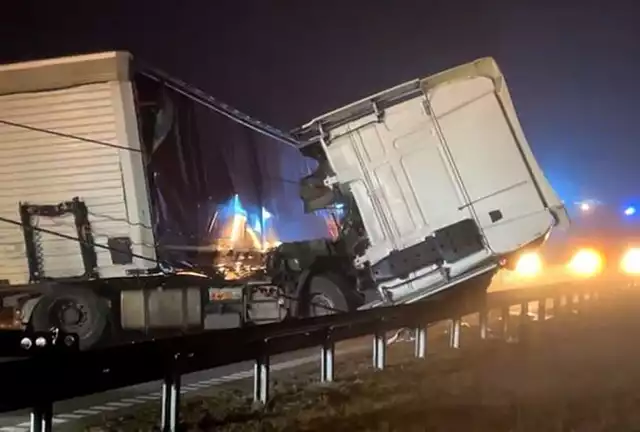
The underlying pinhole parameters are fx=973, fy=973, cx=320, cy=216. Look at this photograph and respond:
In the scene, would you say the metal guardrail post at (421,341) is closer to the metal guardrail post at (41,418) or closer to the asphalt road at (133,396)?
the asphalt road at (133,396)

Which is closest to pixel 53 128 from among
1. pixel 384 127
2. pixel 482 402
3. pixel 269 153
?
pixel 269 153

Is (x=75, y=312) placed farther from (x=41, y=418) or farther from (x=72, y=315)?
(x=41, y=418)

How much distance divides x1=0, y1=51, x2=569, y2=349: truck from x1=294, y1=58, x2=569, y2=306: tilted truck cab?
2cm

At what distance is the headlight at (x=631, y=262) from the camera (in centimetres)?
2592

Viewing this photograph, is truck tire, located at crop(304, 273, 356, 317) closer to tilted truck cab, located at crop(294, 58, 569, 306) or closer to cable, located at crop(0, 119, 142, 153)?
tilted truck cab, located at crop(294, 58, 569, 306)

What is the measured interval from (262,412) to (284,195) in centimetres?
646

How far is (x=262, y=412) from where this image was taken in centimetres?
790

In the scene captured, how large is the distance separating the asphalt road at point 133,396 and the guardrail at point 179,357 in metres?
0.98

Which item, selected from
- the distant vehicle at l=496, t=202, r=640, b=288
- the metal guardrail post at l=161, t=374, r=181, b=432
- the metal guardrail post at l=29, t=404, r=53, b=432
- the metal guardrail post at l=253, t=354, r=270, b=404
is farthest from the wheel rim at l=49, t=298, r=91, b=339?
the distant vehicle at l=496, t=202, r=640, b=288

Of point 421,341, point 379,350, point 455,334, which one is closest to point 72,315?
point 379,350

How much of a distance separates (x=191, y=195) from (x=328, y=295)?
234 cm

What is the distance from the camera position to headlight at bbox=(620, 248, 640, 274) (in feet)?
85.0

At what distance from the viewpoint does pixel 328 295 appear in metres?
13.5

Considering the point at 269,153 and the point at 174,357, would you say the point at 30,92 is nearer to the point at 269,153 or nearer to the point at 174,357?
the point at 269,153
